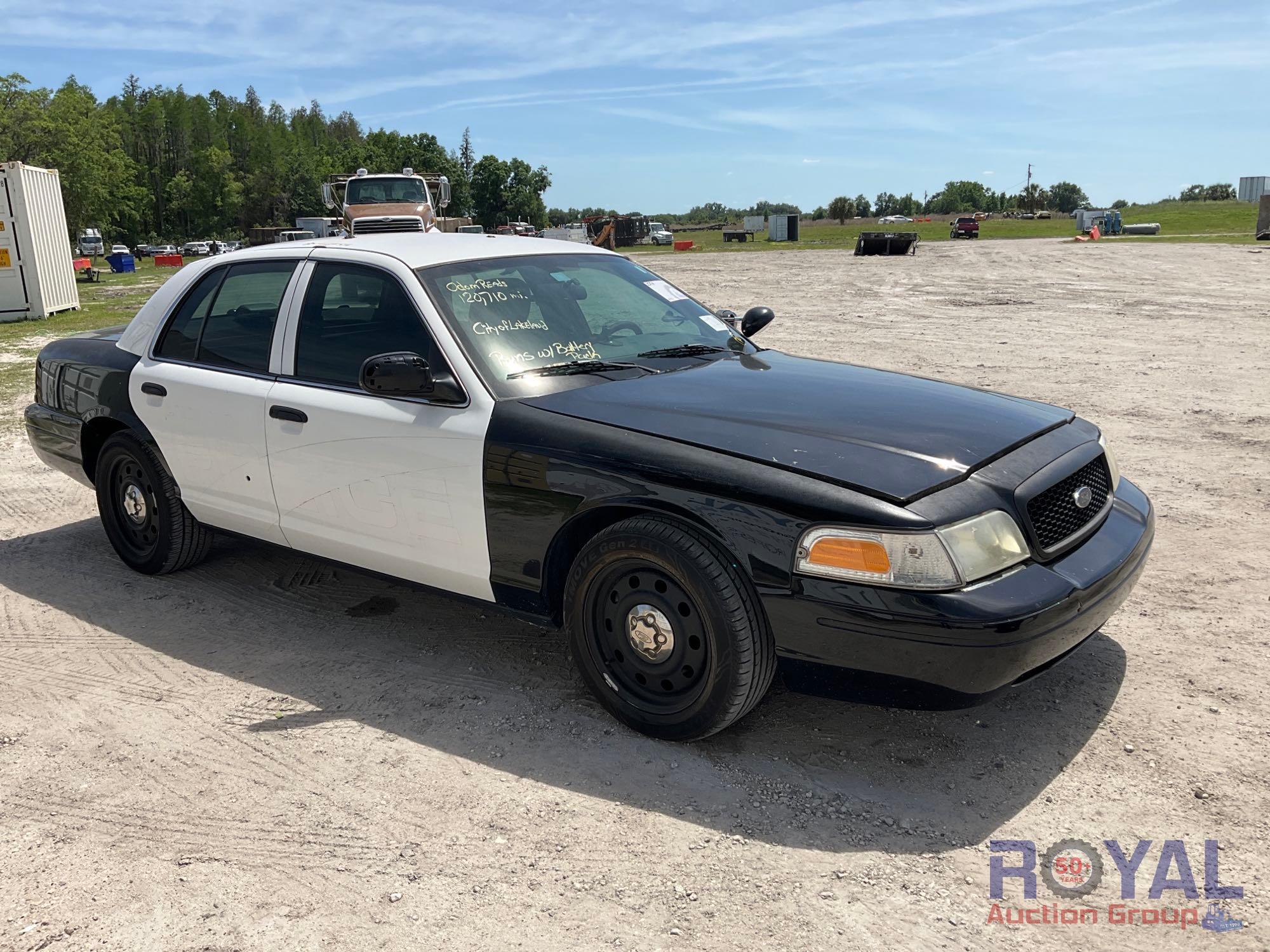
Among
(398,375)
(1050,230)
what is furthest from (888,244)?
(398,375)

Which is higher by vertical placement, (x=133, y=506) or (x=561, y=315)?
(x=561, y=315)

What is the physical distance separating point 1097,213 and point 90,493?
6451cm

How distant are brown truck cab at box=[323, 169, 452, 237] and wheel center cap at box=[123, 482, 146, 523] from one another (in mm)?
21920

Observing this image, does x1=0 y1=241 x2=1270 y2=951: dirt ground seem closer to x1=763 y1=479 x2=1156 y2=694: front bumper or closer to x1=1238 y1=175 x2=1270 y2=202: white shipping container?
x1=763 y1=479 x2=1156 y2=694: front bumper

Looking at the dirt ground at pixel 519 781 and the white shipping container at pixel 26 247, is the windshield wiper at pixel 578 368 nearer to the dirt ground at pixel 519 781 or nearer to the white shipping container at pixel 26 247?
the dirt ground at pixel 519 781

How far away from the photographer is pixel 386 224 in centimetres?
2602

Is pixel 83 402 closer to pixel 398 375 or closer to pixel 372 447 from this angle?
pixel 372 447

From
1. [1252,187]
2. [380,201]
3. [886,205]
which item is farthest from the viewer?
[886,205]

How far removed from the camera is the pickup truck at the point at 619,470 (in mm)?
3021

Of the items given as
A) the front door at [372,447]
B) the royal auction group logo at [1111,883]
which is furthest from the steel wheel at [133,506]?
the royal auction group logo at [1111,883]

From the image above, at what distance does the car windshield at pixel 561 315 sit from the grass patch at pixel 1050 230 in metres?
41.8

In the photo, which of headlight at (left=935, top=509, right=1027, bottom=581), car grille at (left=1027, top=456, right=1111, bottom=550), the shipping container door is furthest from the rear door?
the shipping container door

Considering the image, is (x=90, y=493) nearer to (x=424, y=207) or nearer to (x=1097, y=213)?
(x=424, y=207)

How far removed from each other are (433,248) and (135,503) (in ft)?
7.41
